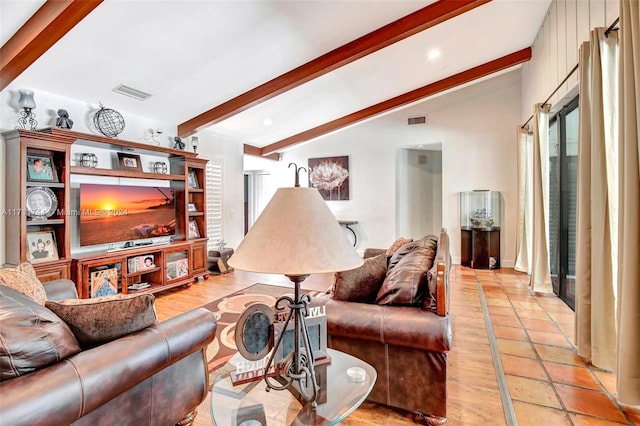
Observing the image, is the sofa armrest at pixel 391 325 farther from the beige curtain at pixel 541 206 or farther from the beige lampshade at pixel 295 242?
the beige curtain at pixel 541 206

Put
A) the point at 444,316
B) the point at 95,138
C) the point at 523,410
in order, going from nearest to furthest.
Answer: the point at 444,316, the point at 523,410, the point at 95,138

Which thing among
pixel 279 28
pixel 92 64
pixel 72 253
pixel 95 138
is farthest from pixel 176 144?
pixel 279 28

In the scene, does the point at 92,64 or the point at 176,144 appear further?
the point at 176,144

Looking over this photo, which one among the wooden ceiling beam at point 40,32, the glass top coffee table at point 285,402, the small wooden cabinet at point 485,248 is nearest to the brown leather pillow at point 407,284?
the glass top coffee table at point 285,402

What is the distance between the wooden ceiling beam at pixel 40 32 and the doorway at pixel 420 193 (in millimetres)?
5919

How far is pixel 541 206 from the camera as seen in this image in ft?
13.0

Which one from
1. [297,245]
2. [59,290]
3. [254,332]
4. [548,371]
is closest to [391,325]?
[254,332]

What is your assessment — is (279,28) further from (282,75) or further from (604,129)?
Result: (604,129)

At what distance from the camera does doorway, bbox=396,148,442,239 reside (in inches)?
281

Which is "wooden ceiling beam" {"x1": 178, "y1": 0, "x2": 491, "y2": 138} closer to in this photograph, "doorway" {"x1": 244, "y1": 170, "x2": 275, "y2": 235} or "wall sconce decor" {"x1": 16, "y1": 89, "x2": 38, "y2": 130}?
"wall sconce decor" {"x1": 16, "y1": 89, "x2": 38, "y2": 130}

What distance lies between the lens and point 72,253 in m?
3.70

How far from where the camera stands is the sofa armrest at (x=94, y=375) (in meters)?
0.98

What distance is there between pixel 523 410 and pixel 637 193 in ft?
4.54

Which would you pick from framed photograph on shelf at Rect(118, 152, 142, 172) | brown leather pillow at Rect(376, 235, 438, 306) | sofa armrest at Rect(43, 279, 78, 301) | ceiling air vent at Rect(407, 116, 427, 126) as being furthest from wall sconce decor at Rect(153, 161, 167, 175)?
ceiling air vent at Rect(407, 116, 427, 126)
